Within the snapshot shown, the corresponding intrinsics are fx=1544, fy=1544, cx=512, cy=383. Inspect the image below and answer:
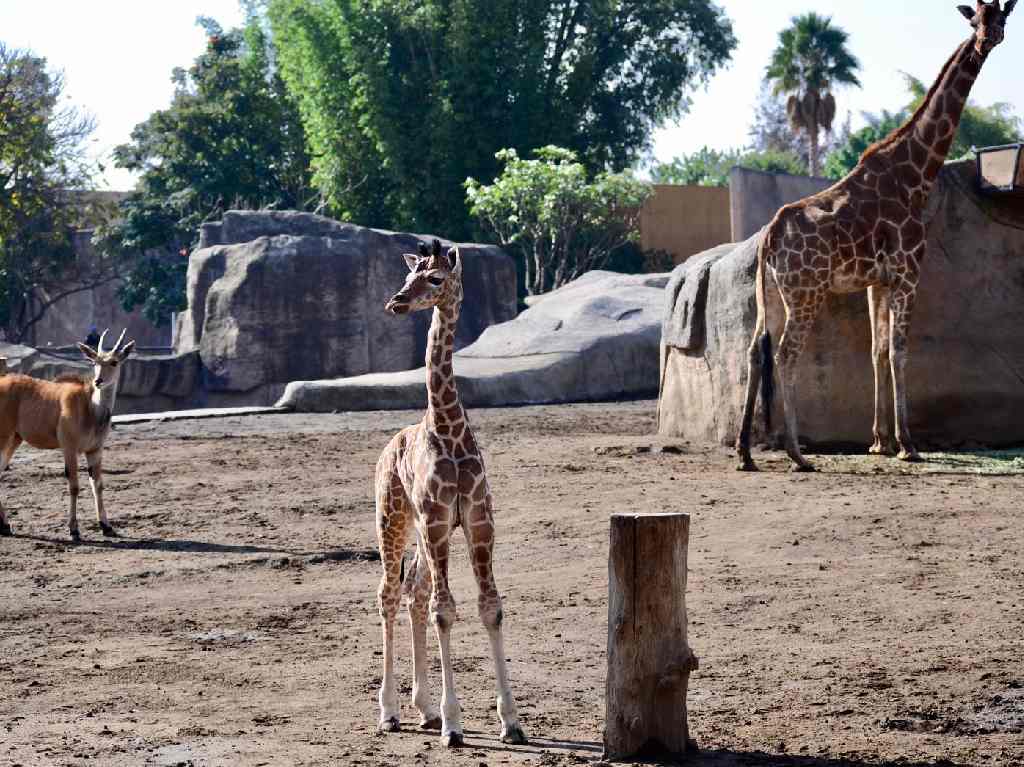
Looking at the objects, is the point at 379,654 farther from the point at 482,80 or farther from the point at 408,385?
the point at 482,80

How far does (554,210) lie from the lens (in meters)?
32.1

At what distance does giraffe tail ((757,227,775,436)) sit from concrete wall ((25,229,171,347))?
3601 cm

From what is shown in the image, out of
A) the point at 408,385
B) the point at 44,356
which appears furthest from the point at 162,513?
the point at 44,356

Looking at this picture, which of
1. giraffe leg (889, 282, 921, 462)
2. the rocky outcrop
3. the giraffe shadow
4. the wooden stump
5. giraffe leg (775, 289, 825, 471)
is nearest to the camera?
the giraffe shadow

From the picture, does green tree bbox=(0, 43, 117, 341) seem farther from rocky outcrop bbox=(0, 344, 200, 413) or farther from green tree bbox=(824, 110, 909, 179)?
green tree bbox=(824, 110, 909, 179)

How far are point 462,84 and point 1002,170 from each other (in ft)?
79.3

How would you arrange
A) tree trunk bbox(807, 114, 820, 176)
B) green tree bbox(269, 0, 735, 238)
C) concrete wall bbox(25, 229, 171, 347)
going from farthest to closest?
concrete wall bbox(25, 229, 171, 347)
tree trunk bbox(807, 114, 820, 176)
green tree bbox(269, 0, 735, 238)

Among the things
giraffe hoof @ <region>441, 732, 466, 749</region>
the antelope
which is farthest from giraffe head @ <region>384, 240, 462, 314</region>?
the antelope

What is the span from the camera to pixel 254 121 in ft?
131

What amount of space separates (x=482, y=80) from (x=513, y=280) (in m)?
9.62

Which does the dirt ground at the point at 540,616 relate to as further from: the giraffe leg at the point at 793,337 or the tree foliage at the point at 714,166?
the tree foliage at the point at 714,166

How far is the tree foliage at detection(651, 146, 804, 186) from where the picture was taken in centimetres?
5725

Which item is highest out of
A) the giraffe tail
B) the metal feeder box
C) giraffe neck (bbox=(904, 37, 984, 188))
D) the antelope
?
giraffe neck (bbox=(904, 37, 984, 188))

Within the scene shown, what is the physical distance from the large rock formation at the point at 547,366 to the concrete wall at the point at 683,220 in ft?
56.8
